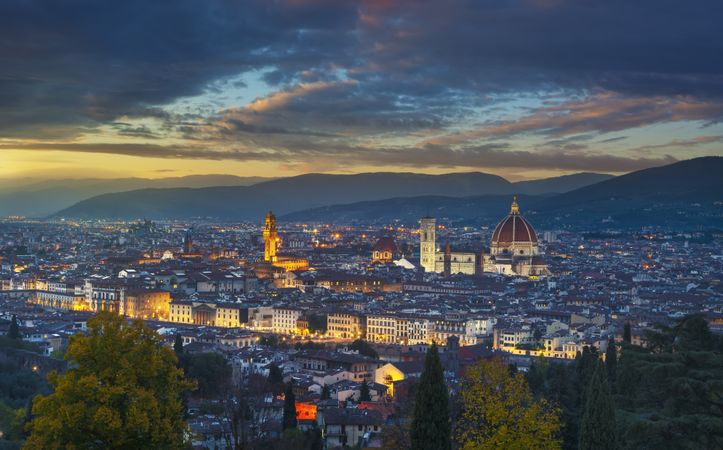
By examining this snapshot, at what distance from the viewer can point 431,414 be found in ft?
58.1

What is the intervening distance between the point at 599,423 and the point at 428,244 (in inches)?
3628

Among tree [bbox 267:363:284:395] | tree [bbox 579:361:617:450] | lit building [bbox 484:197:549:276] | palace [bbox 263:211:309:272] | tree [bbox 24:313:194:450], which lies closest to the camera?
tree [bbox 24:313:194:450]

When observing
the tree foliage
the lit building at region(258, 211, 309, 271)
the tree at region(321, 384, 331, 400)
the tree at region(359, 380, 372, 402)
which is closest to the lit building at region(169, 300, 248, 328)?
the tree at region(321, 384, 331, 400)

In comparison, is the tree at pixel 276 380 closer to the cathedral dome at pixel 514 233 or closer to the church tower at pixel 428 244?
the church tower at pixel 428 244

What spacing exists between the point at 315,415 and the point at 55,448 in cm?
1956

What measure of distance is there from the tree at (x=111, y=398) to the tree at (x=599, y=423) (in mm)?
7514

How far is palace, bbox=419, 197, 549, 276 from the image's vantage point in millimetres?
107375

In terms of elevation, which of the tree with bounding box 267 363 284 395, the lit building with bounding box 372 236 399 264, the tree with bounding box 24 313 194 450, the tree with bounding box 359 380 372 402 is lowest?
the tree with bounding box 359 380 372 402

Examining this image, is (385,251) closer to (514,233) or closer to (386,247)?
(386,247)

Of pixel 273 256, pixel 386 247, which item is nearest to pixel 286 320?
pixel 273 256

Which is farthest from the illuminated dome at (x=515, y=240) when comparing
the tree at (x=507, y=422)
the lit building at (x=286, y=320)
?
the tree at (x=507, y=422)

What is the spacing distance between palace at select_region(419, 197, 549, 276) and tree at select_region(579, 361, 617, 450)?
87.5 m

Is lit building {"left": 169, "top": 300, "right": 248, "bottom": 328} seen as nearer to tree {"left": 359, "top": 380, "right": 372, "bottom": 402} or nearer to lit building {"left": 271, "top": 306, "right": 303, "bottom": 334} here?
lit building {"left": 271, "top": 306, "right": 303, "bottom": 334}

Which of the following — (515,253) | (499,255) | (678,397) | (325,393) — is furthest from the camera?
(499,255)
